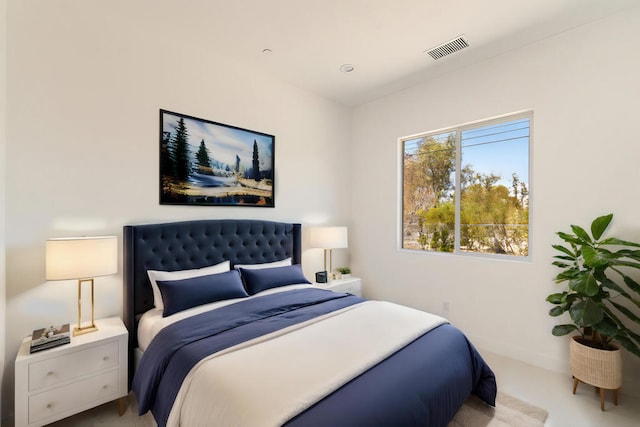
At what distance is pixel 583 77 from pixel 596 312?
193cm

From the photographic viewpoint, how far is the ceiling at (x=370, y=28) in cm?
224

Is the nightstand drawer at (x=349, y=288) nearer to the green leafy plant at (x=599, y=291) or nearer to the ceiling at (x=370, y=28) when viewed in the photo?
the green leafy plant at (x=599, y=291)

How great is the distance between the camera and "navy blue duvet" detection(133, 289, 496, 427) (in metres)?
1.25

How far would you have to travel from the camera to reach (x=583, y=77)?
2479mm

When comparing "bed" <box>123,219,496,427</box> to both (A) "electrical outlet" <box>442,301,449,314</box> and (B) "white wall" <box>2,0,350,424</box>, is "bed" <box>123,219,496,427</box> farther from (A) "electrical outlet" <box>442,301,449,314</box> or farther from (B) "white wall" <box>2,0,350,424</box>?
(A) "electrical outlet" <box>442,301,449,314</box>

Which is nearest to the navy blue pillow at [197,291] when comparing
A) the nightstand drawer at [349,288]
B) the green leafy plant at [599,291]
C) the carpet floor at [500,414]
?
the nightstand drawer at [349,288]

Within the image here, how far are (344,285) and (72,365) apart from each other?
8.26 ft

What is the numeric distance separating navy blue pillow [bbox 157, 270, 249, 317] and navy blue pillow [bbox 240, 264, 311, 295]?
19 centimetres

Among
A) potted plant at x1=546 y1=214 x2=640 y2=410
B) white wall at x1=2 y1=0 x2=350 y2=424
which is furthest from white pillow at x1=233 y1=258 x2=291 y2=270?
potted plant at x1=546 y1=214 x2=640 y2=410

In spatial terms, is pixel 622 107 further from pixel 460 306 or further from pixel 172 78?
pixel 172 78

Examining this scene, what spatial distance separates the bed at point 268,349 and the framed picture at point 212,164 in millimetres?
308

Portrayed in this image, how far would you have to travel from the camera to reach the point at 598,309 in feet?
6.71

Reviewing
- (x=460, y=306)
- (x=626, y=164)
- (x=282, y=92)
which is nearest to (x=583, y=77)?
(x=626, y=164)

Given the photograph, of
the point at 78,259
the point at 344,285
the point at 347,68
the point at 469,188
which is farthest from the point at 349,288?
the point at 78,259
